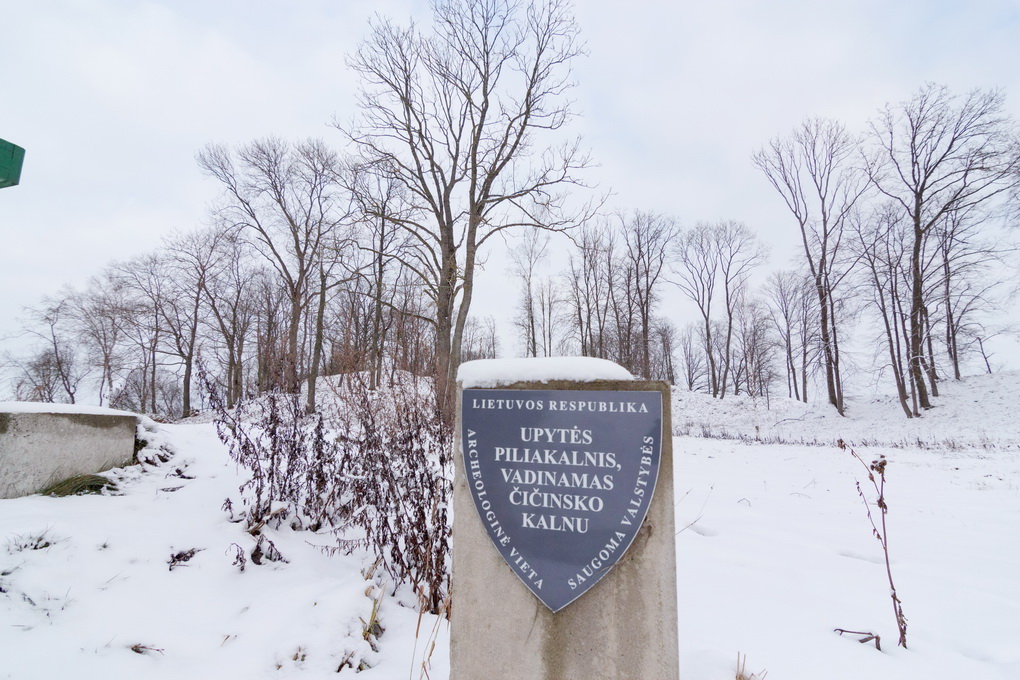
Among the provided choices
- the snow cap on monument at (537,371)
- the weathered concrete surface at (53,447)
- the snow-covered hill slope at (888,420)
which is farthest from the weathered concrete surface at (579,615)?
the snow-covered hill slope at (888,420)

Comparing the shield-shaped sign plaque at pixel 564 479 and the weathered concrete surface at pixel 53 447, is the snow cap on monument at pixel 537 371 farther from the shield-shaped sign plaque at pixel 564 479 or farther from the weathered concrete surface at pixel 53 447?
the weathered concrete surface at pixel 53 447

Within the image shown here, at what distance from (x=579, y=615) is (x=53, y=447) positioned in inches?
195

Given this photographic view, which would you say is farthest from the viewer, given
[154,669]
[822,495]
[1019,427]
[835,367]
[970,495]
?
[835,367]

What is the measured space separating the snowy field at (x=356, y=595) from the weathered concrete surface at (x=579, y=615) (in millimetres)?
574

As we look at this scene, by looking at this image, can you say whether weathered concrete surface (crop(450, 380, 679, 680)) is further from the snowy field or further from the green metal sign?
the green metal sign

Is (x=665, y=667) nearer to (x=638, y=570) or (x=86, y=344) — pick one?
(x=638, y=570)

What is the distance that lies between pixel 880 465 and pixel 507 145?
12752 millimetres

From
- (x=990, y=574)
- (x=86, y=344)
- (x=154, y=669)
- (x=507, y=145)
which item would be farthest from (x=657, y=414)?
(x=86, y=344)

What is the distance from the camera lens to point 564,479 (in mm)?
1940

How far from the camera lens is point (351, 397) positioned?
13.7 ft

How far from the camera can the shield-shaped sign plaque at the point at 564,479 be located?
1.87 metres

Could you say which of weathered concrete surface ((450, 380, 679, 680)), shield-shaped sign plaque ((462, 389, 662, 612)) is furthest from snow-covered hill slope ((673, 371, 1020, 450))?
shield-shaped sign plaque ((462, 389, 662, 612))

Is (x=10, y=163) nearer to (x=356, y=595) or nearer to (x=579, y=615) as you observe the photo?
(x=356, y=595)

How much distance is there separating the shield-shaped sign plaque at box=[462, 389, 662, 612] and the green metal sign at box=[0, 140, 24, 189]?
3067mm
